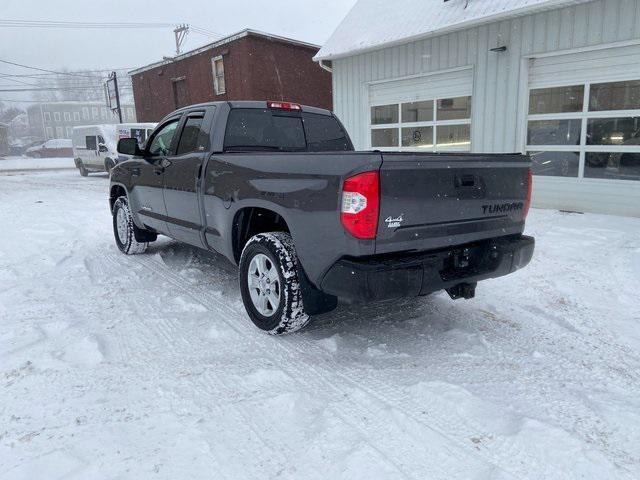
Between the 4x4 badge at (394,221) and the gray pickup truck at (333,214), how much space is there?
0.03 feet

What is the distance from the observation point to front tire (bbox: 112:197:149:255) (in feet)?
19.2

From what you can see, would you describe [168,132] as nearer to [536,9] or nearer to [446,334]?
[446,334]

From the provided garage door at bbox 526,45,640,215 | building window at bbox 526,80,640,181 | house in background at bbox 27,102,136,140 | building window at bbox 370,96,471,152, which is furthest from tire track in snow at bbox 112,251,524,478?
house in background at bbox 27,102,136,140

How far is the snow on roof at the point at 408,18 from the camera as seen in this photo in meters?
8.21

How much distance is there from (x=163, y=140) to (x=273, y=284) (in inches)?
105

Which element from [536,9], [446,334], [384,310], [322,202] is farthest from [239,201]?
[536,9]

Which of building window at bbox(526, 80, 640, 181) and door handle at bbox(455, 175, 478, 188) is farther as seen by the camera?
building window at bbox(526, 80, 640, 181)

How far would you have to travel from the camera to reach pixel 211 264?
5.39 metres

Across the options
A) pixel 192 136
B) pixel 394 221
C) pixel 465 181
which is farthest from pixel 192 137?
pixel 465 181

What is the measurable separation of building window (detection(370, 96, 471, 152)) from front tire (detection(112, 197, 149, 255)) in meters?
7.14

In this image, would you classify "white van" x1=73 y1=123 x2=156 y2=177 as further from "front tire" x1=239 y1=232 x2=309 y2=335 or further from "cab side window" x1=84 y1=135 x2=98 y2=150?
"front tire" x1=239 y1=232 x2=309 y2=335

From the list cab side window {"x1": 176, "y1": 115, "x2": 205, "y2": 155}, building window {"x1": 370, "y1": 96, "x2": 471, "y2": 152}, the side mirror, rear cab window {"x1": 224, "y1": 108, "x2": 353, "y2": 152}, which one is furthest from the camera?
building window {"x1": 370, "y1": 96, "x2": 471, "y2": 152}

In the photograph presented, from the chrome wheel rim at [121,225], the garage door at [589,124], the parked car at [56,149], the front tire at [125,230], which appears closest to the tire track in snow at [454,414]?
the front tire at [125,230]

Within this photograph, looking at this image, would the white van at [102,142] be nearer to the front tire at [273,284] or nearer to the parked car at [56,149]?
the front tire at [273,284]
